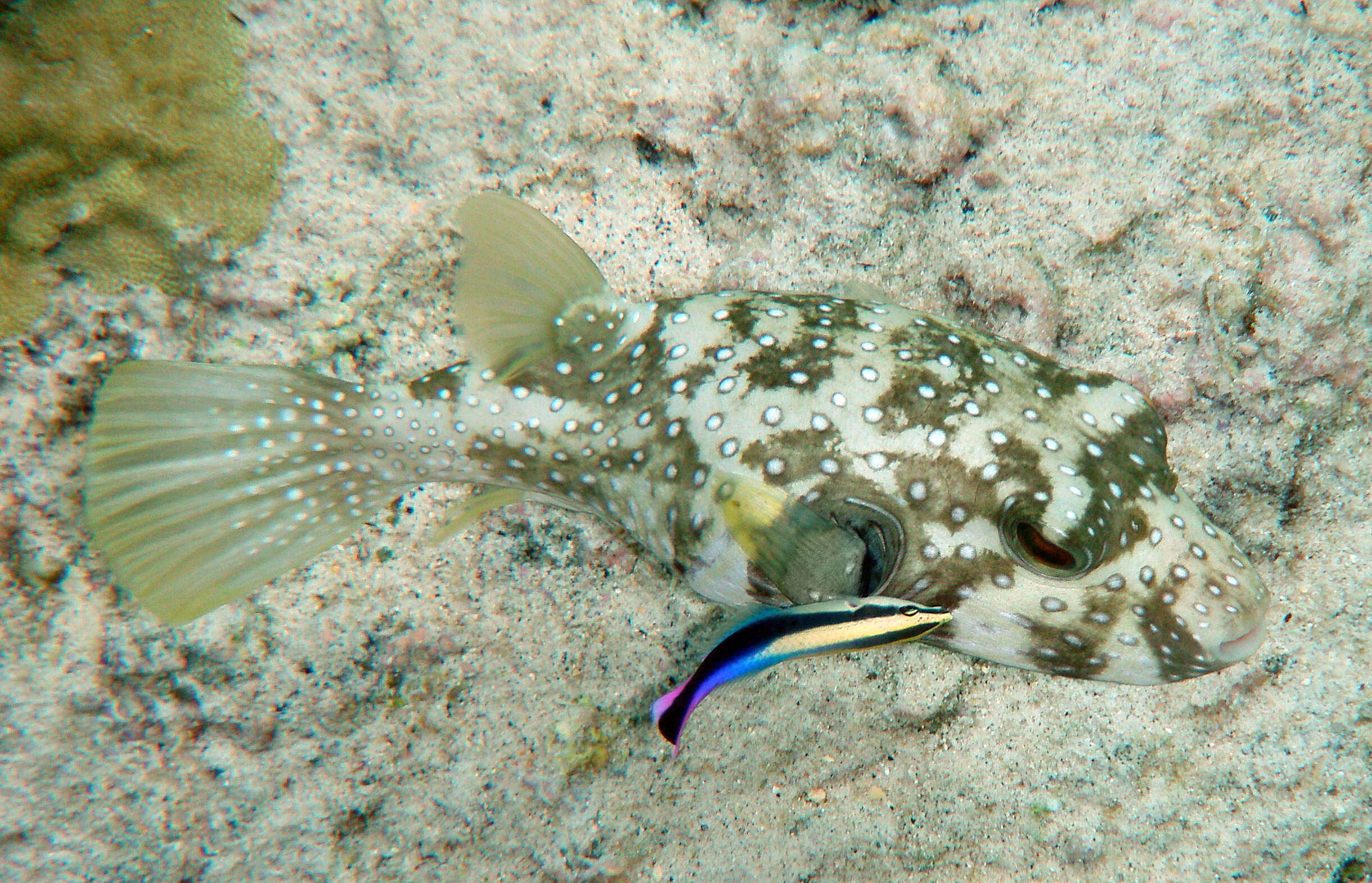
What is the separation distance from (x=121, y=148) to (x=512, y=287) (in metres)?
1.57

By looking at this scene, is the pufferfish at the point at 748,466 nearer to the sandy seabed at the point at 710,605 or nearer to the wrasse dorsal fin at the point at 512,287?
the wrasse dorsal fin at the point at 512,287

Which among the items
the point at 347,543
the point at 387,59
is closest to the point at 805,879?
the point at 347,543

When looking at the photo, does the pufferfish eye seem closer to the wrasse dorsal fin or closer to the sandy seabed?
the sandy seabed

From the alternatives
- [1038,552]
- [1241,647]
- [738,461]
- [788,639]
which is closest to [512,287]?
[738,461]

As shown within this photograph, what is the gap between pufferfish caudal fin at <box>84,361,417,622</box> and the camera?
251 centimetres

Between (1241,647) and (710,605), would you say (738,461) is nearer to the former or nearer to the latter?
(710,605)

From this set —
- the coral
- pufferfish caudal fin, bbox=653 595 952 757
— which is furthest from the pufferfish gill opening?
the coral

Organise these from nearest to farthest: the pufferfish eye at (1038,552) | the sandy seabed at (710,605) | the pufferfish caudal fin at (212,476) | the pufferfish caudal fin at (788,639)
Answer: the pufferfish caudal fin at (788,639) → the pufferfish eye at (1038,552) → the pufferfish caudal fin at (212,476) → the sandy seabed at (710,605)

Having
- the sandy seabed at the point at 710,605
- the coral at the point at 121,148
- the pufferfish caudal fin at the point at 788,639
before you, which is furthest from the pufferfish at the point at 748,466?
the coral at the point at 121,148

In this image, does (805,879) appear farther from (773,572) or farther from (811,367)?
(811,367)

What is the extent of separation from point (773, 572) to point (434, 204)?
6.94ft

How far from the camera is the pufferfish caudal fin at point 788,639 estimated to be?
1626mm

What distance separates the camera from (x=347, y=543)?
9.55 ft

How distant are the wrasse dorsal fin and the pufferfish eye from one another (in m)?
1.67
